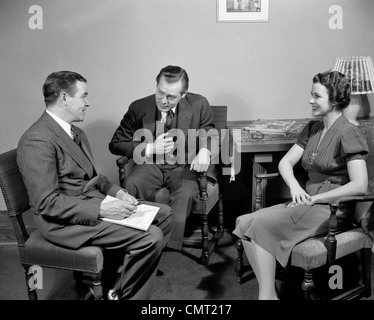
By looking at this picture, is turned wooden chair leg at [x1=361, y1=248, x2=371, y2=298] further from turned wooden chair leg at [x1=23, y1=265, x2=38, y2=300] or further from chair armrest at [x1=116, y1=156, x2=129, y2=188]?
turned wooden chair leg at [x1=23, y1=265, x2=38, y2=300]

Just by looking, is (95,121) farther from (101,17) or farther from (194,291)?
(194,291)

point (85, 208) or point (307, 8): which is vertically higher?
point (307, 8)

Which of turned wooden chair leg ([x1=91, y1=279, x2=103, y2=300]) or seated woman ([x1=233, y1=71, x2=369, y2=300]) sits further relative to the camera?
seated woman ([x1=233, y1=71, x2=369, y2=300])

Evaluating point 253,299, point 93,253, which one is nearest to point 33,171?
point 93,253

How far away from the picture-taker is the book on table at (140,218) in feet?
9.03

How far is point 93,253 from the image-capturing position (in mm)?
2635

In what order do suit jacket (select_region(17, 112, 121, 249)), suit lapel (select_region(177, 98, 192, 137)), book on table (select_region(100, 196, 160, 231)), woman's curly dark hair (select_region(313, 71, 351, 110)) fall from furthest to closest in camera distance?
suit lapel (select_region(177, 98, 192, 137)) < woman's curly dark hair (select_region(313, 71, 351, 110)) < book on table (select_region(100, 196, 160, 231)) < suit jacket (select_region(17, 112, 121, 249))

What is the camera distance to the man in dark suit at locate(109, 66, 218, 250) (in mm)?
3604

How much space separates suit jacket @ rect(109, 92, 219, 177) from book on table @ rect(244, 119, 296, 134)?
389 mm

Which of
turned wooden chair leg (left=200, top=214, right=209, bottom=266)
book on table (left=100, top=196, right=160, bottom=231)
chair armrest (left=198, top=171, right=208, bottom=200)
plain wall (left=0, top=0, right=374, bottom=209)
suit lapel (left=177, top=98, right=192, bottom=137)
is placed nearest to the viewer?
book on table (left=100, top=196, right=160, bottom=231)

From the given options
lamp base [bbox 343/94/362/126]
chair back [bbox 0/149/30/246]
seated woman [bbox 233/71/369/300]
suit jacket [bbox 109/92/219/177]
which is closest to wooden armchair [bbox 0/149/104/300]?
chair back [bbox 0/149/30/246]

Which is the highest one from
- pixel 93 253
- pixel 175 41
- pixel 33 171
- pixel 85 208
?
pixel 175 41

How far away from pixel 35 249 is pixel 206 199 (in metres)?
1.33

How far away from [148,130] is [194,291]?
1.35m
